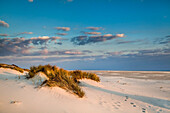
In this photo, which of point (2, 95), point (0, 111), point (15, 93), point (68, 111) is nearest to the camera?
point (0, 111)

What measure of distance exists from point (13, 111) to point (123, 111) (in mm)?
3607

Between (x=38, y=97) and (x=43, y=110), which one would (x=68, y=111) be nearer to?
(x=43, y=110)

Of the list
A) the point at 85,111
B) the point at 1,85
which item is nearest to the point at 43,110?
the point at 85,111

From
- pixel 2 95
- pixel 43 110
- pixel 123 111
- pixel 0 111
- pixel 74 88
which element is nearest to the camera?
pixel 0 111

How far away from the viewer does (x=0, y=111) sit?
3.07 meters

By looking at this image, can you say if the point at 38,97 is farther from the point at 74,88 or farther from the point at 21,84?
the point at 74,88

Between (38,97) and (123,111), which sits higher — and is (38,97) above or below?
above

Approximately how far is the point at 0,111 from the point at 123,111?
389 centimetres

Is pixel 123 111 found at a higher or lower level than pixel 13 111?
lower

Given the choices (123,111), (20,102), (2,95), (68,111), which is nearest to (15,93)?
(2,95)

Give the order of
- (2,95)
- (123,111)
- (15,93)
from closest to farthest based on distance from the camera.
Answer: (2,95), (15,93), (123,111)

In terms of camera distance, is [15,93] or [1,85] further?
[1,85]

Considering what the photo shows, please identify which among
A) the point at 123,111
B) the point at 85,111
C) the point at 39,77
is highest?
the point at 39,77

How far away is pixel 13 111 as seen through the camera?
3154 millimetres
